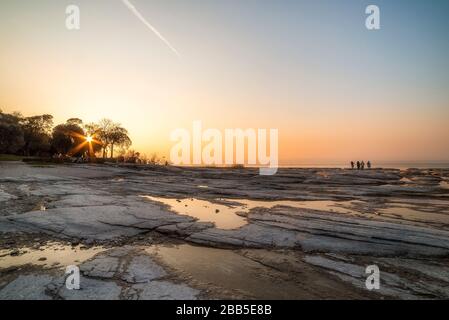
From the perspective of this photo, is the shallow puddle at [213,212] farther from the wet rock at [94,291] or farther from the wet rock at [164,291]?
the wet rock at [94,291]

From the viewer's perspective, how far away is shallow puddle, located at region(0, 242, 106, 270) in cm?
540

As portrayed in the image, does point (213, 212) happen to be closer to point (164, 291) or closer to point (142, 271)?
point (142, 271)

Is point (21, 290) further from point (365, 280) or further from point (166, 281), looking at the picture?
point (365, 280)

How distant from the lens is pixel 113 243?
673cm

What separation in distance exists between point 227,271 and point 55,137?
8745 centimetres

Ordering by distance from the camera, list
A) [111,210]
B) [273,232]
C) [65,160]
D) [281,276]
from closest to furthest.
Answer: [281,276] < [273,232] < [111,210] < [65,160]

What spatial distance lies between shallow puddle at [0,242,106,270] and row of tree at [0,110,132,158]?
232 ft

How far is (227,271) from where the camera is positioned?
5.22 metres

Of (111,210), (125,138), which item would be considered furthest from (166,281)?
(125,138)

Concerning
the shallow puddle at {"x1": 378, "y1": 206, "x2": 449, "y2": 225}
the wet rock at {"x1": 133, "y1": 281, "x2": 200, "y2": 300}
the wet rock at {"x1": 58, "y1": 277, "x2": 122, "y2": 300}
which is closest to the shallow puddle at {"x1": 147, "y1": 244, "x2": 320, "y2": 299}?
the wet rock at {"x1": 133, "y1": 281, "x2": 200, "y2": 300}

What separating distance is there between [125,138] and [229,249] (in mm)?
99038

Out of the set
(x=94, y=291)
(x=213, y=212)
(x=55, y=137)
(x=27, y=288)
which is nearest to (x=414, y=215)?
(x=213, y=212)

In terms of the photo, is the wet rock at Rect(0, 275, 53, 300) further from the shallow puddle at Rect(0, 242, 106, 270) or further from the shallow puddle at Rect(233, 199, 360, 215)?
the shallow puddle at Rect(233, 199, 360, 215)
